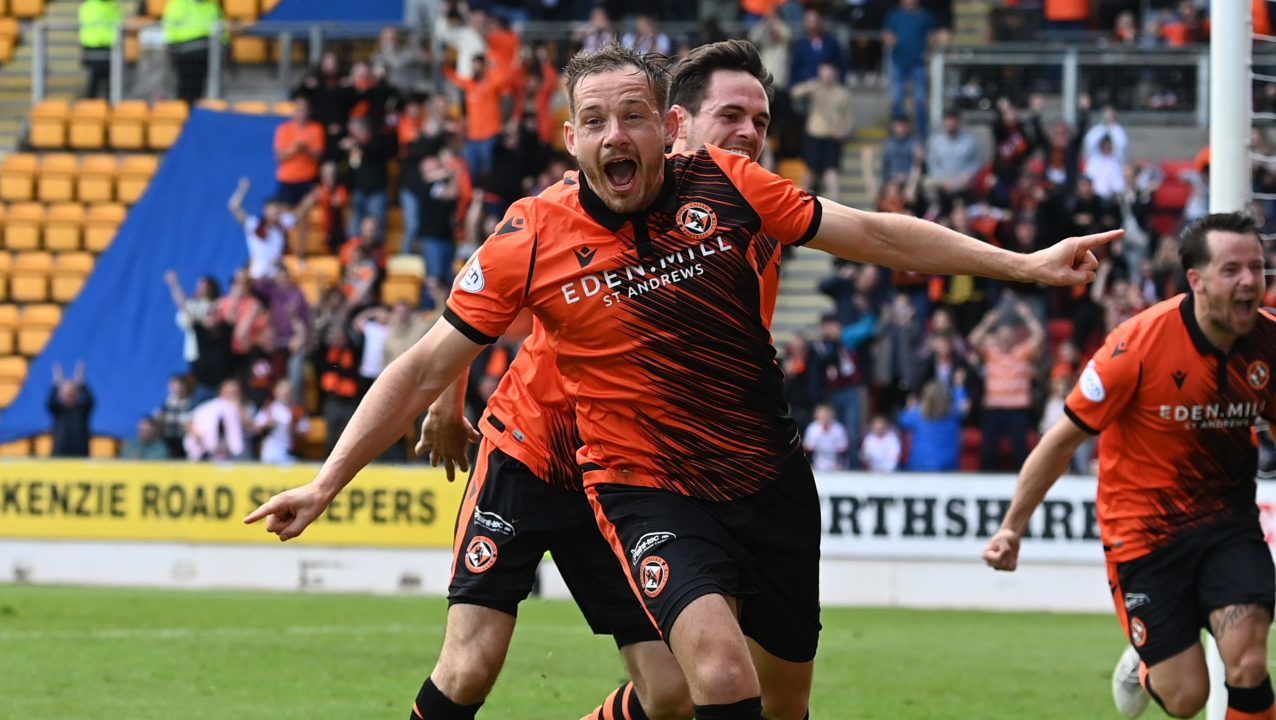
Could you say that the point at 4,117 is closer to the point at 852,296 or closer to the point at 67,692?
the point at 852,296

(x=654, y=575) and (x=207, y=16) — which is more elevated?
(x=207, y=16)

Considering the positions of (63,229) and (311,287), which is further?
(63,229)

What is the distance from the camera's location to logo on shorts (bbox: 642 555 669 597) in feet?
19.5

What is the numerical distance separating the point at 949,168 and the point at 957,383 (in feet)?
10.6

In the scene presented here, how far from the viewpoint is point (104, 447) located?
2189 cm

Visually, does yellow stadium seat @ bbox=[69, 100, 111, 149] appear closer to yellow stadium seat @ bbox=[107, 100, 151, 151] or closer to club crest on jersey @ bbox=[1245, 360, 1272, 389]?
yellow stadium seat @ bbox=[107, 100, 151, 151]

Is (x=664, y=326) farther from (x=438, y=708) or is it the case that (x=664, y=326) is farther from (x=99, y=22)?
(x=99, y=22)

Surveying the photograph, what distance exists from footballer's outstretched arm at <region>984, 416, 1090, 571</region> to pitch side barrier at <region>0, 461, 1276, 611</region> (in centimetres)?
859

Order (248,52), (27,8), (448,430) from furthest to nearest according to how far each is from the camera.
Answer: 1. (27,8)
2. (248,52)
3. (448,430)

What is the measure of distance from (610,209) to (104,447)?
664 inches

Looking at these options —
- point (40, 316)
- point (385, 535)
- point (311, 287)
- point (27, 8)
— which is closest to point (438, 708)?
point (385, 535)

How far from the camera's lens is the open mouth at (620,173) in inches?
237

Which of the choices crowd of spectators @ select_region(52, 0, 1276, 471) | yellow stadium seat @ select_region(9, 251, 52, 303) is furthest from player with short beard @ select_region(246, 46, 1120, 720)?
yellow stadium seat @ select_region(9, 251, 52, 303)

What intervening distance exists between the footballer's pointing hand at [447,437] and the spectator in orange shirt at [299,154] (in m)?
16.6
